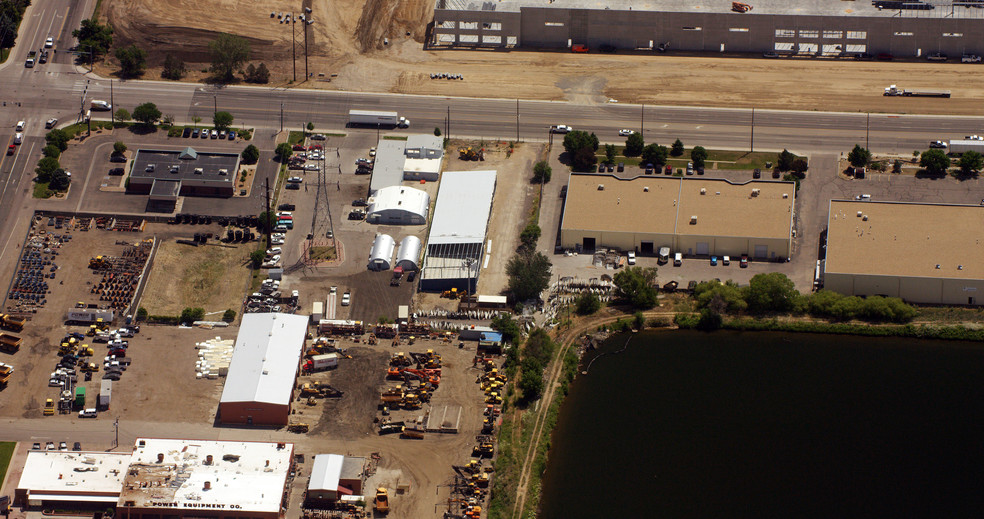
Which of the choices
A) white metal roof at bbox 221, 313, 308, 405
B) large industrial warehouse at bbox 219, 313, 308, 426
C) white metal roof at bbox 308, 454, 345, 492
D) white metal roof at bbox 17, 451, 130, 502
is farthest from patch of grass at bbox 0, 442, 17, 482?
white metal roof at bbox 308, 454, 345, 492

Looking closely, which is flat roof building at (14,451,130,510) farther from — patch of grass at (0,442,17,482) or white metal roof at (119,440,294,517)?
patch of grass at (0,442,17,482)

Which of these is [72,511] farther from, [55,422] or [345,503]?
[345,503]

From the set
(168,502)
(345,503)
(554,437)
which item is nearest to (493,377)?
(554,437)

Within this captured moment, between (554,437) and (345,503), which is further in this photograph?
(554,437)

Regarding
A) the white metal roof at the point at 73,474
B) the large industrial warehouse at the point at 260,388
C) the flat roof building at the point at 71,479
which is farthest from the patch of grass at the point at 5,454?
the large industrial warehouse at the point at 260,388

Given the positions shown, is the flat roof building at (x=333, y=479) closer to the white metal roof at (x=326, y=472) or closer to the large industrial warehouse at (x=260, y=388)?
the white metal roof at (x=326, y=472)

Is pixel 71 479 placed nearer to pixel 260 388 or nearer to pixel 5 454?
pixel 5 454

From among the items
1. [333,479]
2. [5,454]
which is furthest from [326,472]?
[5,454]
